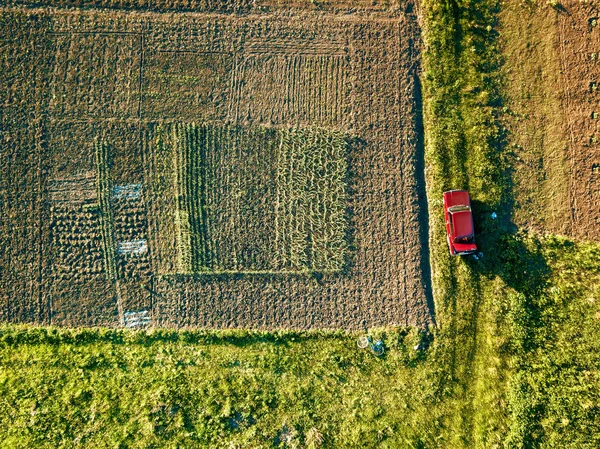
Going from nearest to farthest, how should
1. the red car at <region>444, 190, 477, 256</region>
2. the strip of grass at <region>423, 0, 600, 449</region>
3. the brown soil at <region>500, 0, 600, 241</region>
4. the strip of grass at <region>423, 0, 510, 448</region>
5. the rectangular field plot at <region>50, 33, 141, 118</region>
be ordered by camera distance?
the red car at <region>444, 190, 477, 256</region>, the strip of grass at <region>423, 0, 600, 449</region>, the strip of grass at <region>423, 0, 510, 448</region>, the brown soil at <region>500, 0, 600, 241</region>, the rectangular field plot at <region>50, 33, 141, 118</region>

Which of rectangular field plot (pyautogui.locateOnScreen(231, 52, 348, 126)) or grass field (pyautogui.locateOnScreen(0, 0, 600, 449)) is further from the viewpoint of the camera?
rectangular field plot (pyautogui.locateOnScreen(231, 52, 348, 126))

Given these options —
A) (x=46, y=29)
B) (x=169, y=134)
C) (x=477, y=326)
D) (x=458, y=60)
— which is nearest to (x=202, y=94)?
(x=169, y=134)

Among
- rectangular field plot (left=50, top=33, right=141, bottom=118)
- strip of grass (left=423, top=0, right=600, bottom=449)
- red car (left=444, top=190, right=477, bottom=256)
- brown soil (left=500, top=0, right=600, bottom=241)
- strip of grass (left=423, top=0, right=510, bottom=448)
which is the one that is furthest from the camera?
rectangular field plot (left=50, top=33, right=141, bottom=118)

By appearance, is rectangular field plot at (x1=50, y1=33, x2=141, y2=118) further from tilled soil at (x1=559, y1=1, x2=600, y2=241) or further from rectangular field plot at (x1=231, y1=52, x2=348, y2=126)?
tilled soil at (x1=559, y1=1, x2=600, y2=241)

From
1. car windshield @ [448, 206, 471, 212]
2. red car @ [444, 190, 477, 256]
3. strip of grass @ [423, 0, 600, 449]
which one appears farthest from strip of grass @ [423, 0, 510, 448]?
car windshield @ [448, 206, 471, 212]

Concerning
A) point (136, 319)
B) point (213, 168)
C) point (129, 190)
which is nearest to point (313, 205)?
point (213, 168)

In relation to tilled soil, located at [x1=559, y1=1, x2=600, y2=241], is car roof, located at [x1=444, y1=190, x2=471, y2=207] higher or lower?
lower

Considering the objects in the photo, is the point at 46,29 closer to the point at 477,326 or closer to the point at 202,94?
the point at 202,94

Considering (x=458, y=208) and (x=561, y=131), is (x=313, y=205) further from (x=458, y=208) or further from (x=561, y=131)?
(x=561, y=131)

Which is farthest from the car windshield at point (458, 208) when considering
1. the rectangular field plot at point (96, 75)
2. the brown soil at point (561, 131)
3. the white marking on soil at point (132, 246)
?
the rectangular field plot at point (96, 75)
